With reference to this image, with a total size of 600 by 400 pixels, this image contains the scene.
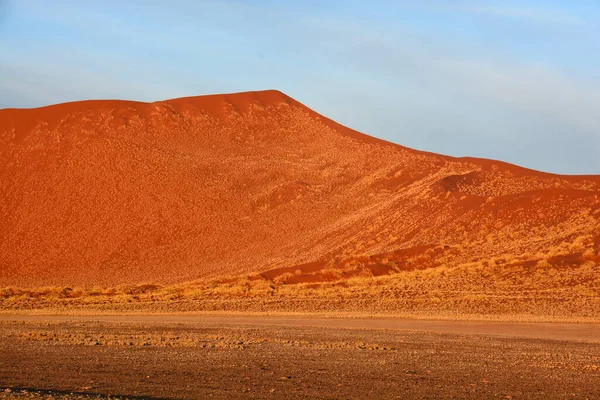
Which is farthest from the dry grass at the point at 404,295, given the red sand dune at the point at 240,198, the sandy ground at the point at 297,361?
the sandy ground at the point at 297,361

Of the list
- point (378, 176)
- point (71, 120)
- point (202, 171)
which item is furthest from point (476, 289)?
point (71, 120)

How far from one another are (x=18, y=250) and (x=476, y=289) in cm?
3817

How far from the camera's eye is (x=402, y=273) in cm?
4088

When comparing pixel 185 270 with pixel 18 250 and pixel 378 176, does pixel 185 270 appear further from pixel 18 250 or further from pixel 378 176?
pixel 378 176

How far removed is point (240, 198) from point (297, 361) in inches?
1945

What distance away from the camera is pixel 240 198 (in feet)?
214

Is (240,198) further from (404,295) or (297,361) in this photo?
(297,361)

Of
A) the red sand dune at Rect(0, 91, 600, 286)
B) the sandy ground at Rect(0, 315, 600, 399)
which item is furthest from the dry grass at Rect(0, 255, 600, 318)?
the sandy ground at Rect(0, 315, 600, 399)

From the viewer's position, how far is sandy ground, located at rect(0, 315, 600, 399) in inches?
498

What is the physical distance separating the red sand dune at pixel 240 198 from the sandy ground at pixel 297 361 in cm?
1866

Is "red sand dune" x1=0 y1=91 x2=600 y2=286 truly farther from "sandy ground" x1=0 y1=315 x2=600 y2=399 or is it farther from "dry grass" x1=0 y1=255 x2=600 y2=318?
"sandy ground" x1=0 y1=315 x2=600 y2=399

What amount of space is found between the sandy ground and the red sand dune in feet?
61.2

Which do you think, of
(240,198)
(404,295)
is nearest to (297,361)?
(404,295)

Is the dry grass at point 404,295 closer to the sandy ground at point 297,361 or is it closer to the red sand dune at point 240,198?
the red sand dune at point 240,198
